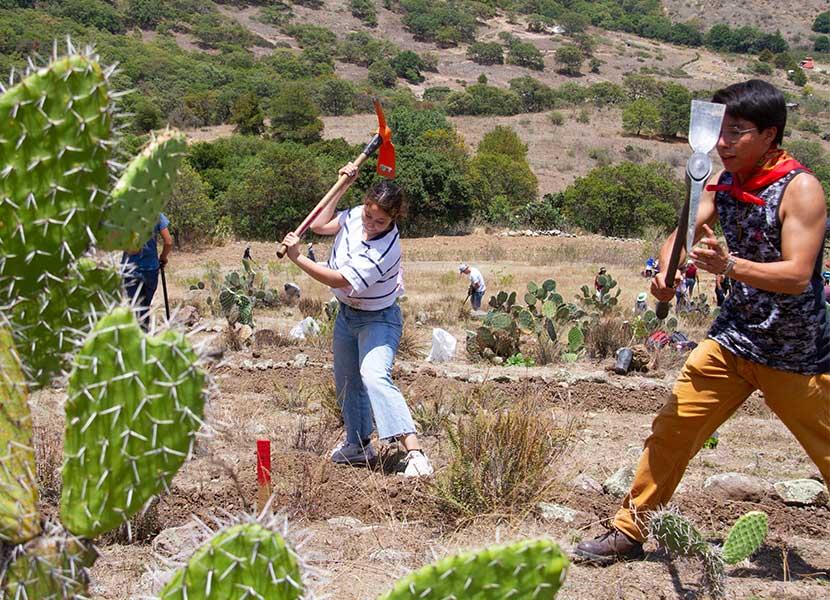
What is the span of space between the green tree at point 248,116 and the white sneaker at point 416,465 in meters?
37.6

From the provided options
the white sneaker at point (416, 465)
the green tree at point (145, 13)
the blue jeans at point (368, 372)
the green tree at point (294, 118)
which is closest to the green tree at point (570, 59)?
the green tree at point (145, 13)

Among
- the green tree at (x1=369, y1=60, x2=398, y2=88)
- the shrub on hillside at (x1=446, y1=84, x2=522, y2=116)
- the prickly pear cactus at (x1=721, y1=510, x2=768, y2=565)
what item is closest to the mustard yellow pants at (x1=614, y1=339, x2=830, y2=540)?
the prickly pear cactus at (x1=721, y1=510, x2=768, y2=565)

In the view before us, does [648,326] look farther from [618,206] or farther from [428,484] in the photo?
[618,206]

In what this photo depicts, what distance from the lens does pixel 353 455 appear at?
447 centimetres

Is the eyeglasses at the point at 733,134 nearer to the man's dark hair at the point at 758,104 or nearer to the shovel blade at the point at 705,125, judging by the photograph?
the man's dark hair at the point at 758,104

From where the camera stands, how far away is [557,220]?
92.6 ft

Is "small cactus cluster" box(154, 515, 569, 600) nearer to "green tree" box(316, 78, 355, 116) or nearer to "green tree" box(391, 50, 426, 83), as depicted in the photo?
"green tree" box(316, 78, 355, 116)

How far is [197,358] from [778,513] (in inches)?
127

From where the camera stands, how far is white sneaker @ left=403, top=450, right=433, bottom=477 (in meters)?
4.12

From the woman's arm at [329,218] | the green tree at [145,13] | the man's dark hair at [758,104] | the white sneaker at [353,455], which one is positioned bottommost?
the white sneaker at [353,455]

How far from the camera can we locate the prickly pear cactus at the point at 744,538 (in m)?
3.13

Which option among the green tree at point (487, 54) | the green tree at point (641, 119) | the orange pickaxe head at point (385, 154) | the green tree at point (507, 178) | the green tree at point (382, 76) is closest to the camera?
the orange pickaxe head at point (385, 154)

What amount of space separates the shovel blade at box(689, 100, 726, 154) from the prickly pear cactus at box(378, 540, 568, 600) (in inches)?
62.8

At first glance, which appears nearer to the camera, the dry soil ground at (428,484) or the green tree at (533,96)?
the dry soil ground at (428,484)
